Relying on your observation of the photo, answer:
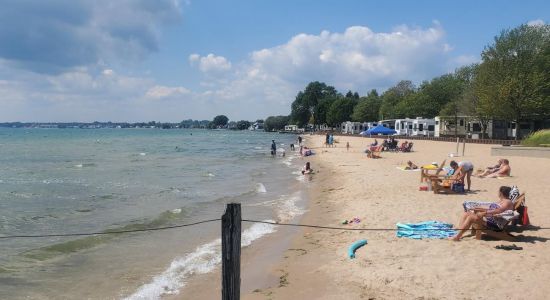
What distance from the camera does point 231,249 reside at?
4.69 meters

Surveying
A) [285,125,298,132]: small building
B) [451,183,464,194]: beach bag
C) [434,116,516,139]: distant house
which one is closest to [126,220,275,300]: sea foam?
[451,183,464,194]: beach bag

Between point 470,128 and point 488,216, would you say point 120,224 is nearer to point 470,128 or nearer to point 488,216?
point 488,216

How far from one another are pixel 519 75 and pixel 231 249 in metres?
51.3

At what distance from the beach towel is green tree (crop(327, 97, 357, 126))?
361 ft

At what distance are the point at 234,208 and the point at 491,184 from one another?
1362 cm

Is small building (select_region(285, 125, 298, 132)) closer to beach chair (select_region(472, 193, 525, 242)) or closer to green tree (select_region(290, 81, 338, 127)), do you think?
green tree (select_region(290, 81, 338, 127))

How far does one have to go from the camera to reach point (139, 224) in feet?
44.6

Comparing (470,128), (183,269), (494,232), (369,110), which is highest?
(369,110)

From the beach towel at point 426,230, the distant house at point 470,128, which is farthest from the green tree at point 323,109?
the beach towel at point 426,230

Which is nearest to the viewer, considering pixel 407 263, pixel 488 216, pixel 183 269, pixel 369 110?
pixel 407 263

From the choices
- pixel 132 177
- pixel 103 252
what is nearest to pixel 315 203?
pixel 103 252

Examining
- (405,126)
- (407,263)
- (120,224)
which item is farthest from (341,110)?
(407,263)

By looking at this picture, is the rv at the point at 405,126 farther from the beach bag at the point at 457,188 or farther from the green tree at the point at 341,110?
the beach bag at the point at 457,188

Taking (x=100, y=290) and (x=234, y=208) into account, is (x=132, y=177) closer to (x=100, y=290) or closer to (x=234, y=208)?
(x=100, y=290)
